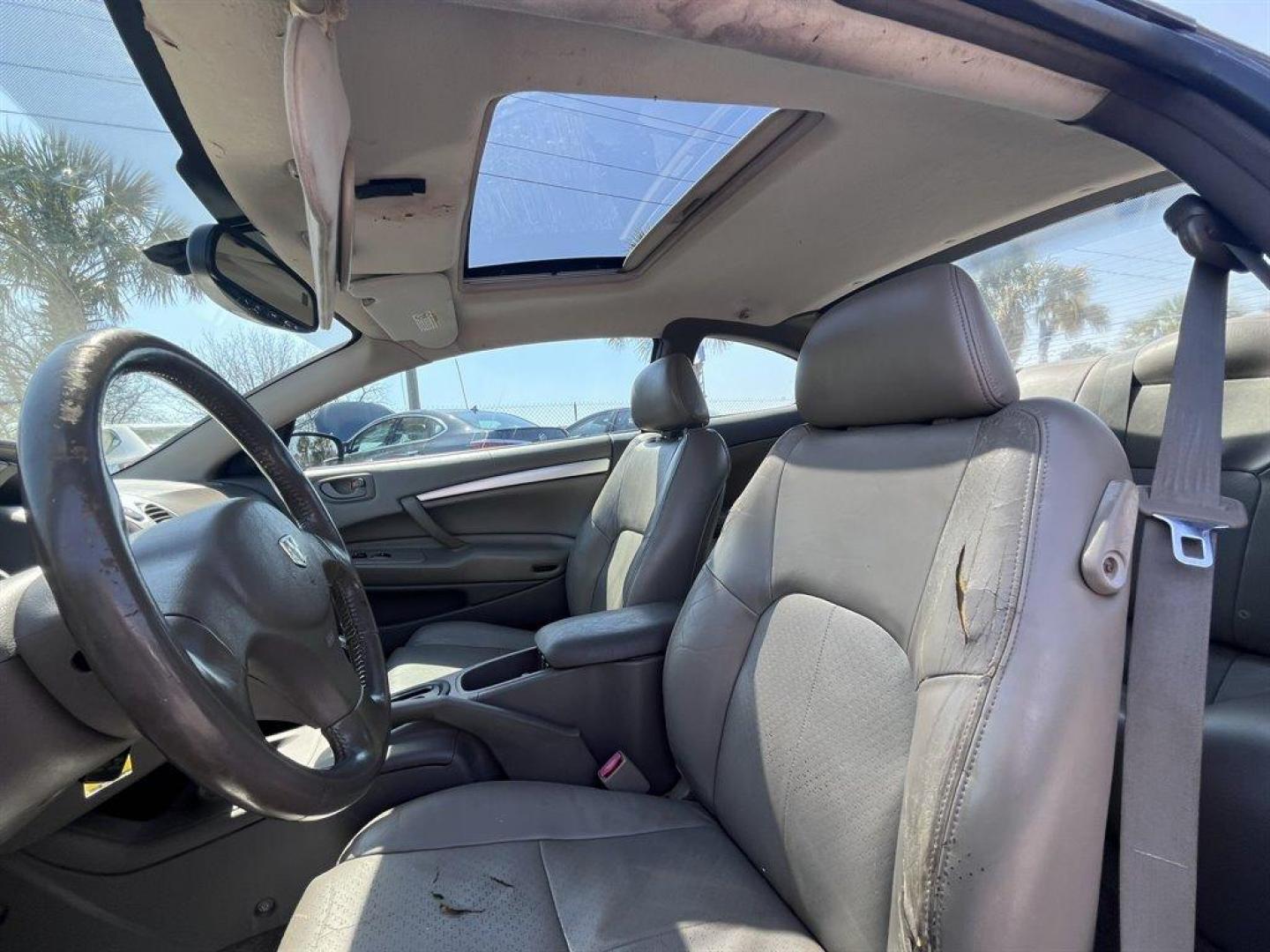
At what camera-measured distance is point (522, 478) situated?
250 cm

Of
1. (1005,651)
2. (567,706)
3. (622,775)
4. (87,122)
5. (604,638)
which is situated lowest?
(622,775)

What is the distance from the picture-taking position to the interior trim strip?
8.00ft

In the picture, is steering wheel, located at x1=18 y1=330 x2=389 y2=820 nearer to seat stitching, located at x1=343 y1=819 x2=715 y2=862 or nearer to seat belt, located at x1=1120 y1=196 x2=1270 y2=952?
seat stitching, located at x1=343 y1=819 x2=715 y2=862

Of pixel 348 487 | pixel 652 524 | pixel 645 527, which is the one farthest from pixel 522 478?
pixel 652 524

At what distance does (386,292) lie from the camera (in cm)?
179

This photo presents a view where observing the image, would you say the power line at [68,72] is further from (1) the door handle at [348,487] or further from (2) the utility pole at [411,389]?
(1) the door handle at [348,487]

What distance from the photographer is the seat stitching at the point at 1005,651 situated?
62 centimetres

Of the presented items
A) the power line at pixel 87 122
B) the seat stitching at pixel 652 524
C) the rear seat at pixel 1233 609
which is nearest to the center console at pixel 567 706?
the seat stitching at pixel 652 524

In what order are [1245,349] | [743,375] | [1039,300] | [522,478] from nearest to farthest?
1. [1245,349]
2. [1039,300]
3. [522,478]
4. [743,375]

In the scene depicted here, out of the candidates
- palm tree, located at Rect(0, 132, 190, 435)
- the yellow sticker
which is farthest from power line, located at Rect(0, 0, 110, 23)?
the yellow sticker

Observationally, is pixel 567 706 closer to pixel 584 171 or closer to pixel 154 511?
pixel 154 511

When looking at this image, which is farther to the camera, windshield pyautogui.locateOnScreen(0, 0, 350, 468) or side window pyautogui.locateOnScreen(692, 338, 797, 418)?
side window pyautogui.locateOnScreen(692, 338, 797, 418)

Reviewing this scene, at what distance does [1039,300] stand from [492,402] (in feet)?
6.19

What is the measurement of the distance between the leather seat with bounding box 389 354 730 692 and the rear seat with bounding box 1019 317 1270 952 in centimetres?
78
